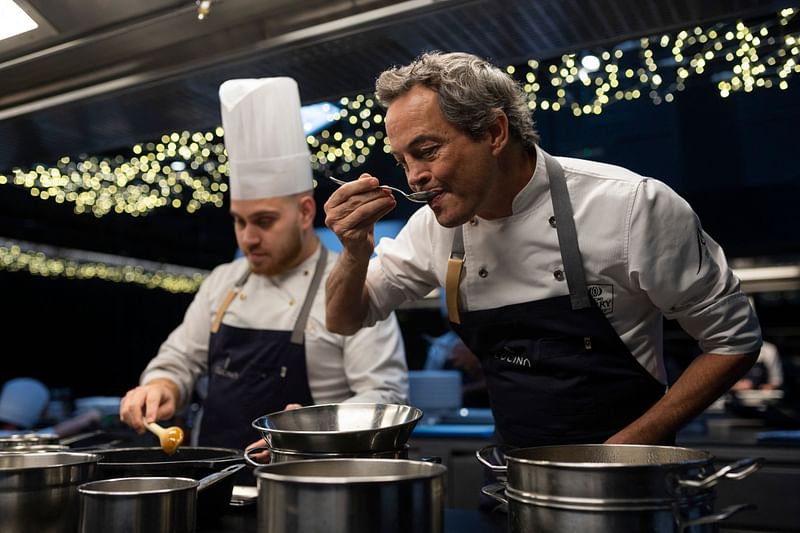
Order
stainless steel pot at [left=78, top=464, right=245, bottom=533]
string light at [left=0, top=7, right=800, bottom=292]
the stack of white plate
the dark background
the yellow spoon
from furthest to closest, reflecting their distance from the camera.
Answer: the dark background < the stack of white plate < string light at [left=0, top=7, right=800, bottom=292] < the yellow spoon < stainless steel pot at [left=78, top=464, right=245, bottom=533]

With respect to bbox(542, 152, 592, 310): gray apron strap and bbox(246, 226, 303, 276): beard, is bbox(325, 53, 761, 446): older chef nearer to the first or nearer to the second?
bbox(542, 152, 592, 310): gray apron strap

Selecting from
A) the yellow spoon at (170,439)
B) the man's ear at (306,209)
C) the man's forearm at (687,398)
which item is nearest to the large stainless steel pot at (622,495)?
the man's forearm at (687,398)

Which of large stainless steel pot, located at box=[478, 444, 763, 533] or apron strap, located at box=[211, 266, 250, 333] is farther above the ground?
apron strap, located at box=[211, 266, 250, 333]

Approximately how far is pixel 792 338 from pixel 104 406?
→ 250 inches

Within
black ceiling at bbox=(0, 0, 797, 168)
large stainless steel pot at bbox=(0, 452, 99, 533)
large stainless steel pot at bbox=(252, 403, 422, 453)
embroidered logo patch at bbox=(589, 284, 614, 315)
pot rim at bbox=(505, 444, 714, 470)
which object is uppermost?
black ceiling at bbox=(0, 0, 797, 168)

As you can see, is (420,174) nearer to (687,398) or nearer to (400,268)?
(400,268)

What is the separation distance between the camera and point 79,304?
11.8 metres

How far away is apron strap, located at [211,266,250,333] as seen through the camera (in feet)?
7.70

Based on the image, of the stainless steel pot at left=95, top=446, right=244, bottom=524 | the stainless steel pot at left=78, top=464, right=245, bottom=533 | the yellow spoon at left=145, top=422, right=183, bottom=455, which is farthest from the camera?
the yellow spoon at left=145, top=422, right=183, bottom=455

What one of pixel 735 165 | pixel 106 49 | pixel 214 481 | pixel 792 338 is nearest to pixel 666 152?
pixel 735 165

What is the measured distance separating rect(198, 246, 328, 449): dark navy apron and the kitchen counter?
2.57 ft

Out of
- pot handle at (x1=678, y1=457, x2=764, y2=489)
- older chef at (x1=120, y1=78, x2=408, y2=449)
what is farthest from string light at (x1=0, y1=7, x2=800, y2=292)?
pot handle at (x1=678, y1=457, x2=764, y2=489)

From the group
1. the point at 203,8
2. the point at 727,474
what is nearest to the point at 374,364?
the point at 203,8

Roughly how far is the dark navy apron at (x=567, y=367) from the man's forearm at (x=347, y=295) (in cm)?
32
